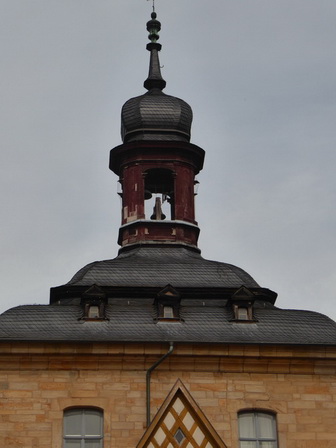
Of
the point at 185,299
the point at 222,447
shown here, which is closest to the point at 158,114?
the point at 185,299

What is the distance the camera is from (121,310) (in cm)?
3394

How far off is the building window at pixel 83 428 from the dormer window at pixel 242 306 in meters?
4.30

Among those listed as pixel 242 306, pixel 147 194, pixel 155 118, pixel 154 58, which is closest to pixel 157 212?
pixel 147 194

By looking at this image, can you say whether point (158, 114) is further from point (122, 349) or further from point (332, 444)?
point (332, 444)

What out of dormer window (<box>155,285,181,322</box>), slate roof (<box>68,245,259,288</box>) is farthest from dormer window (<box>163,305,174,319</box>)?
slate roof (<box>68,245,259,288</box>)

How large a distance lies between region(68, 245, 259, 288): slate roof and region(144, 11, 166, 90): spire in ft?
23.6

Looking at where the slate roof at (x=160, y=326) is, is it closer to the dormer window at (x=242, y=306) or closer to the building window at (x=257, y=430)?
the dormer window at (x=242, y=306)

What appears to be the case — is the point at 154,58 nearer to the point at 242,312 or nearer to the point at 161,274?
the point at 161,274

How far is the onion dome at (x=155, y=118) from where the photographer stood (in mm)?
39906

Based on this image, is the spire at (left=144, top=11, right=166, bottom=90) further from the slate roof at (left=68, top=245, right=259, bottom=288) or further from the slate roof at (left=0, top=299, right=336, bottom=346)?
the slate roof at (left=0, top=299, right=336, bottom=346)

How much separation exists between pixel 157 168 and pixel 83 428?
31.5ft

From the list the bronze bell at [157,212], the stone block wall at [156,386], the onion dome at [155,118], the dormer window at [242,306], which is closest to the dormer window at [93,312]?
the stone block wall at [156,386]

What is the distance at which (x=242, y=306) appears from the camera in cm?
3394

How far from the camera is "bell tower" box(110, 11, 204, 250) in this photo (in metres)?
38.2
